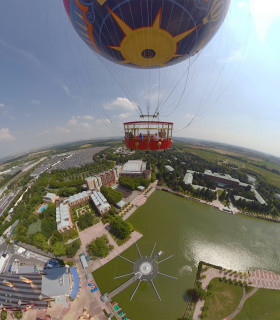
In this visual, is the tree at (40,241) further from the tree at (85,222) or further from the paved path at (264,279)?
the paved path at (264,279)

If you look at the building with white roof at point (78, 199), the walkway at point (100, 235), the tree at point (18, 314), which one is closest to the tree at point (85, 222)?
the walkway at point (100, 235)

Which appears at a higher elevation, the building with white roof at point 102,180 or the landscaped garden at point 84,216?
the building with white roof at point 102,180

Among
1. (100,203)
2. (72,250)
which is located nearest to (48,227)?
(72,250)

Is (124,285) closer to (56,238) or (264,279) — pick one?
(56,238)

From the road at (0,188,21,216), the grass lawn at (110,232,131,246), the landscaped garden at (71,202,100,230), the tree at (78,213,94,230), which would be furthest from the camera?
the road at (0,188,21,216)

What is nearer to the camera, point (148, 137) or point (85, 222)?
point (148, 137)

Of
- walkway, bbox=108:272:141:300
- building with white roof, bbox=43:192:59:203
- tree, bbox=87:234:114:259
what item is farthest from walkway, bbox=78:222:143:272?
building with white roof, bbox=43:192:59:203

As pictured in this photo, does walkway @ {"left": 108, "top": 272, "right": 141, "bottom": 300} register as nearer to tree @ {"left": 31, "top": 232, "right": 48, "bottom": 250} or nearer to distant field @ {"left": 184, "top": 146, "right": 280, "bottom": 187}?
tree @ {"left": 31, "top": 232, "right": 48, "bottom": 250}
